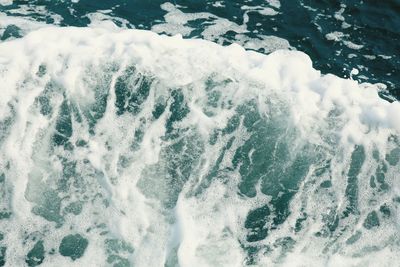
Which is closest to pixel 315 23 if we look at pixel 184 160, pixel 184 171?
pixel 184 160

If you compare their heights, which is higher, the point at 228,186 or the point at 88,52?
the point at 88,52

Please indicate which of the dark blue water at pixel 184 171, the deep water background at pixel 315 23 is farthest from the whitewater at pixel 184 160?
the deep water background at pixel 315 23

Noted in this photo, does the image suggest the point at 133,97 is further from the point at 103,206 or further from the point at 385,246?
the point at 385,246

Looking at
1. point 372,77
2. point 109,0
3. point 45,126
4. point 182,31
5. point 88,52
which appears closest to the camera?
point 45,126

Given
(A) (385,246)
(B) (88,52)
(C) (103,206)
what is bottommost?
(A) (385,246)

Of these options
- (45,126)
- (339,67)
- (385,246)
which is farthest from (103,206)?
(339,67)

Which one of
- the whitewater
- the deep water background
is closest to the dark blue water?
the whitewater

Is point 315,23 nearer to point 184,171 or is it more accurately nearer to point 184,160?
point 184,160

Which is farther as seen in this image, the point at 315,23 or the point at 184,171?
the point at 315,23
